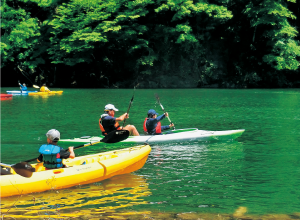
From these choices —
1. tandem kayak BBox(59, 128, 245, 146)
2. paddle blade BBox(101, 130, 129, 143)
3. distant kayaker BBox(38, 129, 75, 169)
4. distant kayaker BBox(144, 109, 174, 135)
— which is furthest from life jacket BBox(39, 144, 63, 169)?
distant kayaker BBox(144, 109, 174, 135)

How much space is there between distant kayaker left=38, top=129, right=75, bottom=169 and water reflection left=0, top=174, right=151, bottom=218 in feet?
1.42

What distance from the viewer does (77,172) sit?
667 centimetres

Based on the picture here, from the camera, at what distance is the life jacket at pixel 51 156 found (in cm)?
633

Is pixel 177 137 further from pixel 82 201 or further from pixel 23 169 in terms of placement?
pixel 23 169

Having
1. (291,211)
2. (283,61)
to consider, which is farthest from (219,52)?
(291,211)

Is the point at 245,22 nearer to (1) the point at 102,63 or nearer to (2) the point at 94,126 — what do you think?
(1) the point at 102,63

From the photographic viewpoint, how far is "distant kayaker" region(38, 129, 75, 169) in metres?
6.34

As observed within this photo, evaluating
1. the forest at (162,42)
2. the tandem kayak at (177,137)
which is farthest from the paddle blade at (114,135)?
the forest at (162,42)

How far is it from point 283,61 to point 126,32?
43.2ft

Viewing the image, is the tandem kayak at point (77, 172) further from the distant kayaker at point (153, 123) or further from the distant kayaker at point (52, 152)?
the distant kayaker at point (153, 123)

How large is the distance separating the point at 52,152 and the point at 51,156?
0.43ft

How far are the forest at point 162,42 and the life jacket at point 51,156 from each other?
28.6 m

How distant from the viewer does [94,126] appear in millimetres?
13852

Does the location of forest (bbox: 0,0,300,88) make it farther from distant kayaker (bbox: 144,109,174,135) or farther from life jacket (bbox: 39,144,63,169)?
life jacket (bbox: 39,144,63,169)
